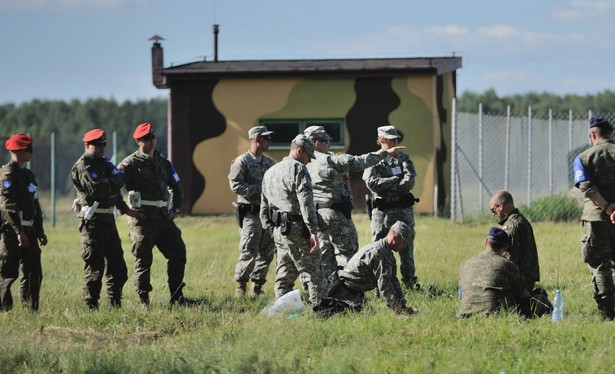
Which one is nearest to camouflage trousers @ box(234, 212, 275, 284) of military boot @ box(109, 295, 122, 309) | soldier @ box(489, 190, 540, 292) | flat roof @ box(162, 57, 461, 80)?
military boot @ box(109, 295, 122, 309)

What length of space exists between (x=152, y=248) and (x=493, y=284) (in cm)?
395

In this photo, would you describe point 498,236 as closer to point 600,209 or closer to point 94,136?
point 600,209

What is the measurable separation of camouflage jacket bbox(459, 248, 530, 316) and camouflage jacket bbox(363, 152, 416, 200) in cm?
253

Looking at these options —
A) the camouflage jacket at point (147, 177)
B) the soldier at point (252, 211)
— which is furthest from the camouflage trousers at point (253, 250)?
the camouflage jacket at point (147, 177)

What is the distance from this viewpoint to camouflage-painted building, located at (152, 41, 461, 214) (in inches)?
902

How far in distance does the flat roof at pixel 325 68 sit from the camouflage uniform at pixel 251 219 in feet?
36.5

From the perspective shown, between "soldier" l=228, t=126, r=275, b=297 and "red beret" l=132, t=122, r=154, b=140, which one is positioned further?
"soldier" l=228, t=126, r=275, b=297

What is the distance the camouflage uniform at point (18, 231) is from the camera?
10.9 m

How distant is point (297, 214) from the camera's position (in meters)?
10.3

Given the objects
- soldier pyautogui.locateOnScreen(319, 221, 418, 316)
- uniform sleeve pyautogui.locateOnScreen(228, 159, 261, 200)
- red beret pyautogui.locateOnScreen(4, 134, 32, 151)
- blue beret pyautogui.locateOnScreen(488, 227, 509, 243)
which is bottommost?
soldier pyautogui.locateOnScreen(319, 221, 418, 316)

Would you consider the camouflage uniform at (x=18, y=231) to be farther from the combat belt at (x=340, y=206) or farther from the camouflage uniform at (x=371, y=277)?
the camouflage uniform at (x=371, y=277)

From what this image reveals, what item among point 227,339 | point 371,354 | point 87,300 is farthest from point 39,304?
point 371,354

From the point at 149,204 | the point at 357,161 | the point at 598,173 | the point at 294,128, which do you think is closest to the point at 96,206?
the point at 149,204

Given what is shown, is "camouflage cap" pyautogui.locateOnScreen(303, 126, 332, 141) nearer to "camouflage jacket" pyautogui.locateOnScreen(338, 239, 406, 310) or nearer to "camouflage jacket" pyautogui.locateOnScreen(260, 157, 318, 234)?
"camouflage jacket" pyautogui.locateOnScreen(260, 157, 318, 234)
